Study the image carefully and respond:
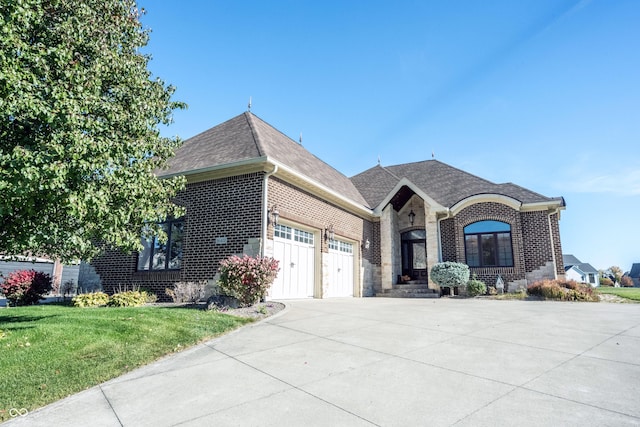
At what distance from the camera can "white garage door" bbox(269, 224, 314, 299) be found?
433 inches

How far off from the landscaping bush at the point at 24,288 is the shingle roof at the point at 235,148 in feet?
17.2

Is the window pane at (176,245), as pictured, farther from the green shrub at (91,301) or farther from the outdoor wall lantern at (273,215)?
the outdoor wall lantern at (273,215)

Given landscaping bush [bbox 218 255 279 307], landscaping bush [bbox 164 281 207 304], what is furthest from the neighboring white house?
landscaping bush [bbox 164 281 207 304]

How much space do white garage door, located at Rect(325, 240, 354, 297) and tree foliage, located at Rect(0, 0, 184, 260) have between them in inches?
300

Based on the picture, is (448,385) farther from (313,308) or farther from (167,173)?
(167,173)

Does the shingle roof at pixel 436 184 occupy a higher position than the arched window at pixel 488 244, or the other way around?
the shingle roof at pixel 436 184

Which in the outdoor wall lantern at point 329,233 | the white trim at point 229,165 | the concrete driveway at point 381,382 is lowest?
the concrete driveway at point 381,382

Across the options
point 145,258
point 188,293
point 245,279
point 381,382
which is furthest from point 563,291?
point 145,258

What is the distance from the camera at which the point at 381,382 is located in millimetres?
3824

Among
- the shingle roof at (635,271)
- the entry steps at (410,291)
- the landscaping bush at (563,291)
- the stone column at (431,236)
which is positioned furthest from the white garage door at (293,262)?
the shingle roof at (635,271)

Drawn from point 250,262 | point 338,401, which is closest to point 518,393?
point 338,401

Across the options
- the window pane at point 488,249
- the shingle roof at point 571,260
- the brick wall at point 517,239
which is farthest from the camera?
the shingle roof at point 571,260

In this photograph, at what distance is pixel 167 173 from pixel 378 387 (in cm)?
1079

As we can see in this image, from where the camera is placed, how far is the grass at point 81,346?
380 cm
